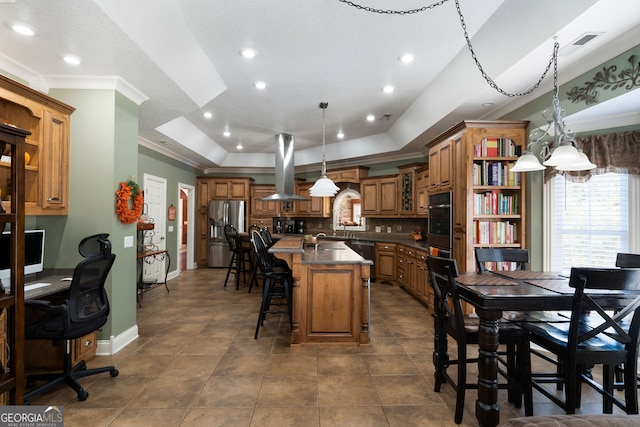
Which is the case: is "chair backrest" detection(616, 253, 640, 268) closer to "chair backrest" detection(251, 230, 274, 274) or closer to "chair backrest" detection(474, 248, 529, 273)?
"chair backrest" detection(474, 248, 529, 273)

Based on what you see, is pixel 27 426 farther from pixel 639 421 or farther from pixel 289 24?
pixel 289 24

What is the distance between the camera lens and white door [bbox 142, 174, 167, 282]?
5.71 m

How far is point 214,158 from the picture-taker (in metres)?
7.14

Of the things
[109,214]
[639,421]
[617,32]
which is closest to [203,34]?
[109,214]

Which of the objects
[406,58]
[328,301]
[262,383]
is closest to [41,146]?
[262,383]

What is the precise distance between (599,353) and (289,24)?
10.6 ft

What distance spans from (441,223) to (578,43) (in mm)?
2272

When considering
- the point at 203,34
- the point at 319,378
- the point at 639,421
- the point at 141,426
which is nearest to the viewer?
the point at 639,421

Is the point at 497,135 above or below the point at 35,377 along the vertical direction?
above

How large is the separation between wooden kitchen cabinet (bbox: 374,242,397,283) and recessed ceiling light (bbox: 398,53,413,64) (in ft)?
11.4

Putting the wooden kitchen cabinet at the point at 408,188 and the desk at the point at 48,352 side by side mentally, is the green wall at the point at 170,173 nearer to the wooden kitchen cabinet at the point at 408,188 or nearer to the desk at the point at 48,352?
the desk at the point at 48,352

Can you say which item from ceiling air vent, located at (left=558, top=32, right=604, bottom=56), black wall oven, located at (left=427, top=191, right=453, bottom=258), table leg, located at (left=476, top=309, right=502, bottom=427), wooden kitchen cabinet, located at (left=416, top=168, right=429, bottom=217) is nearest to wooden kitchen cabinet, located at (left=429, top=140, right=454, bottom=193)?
black wall oven, located at (left=427, top=191, right=453, bottom=258)

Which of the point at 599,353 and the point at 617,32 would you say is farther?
the point at 617,32

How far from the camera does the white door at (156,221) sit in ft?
18.7
